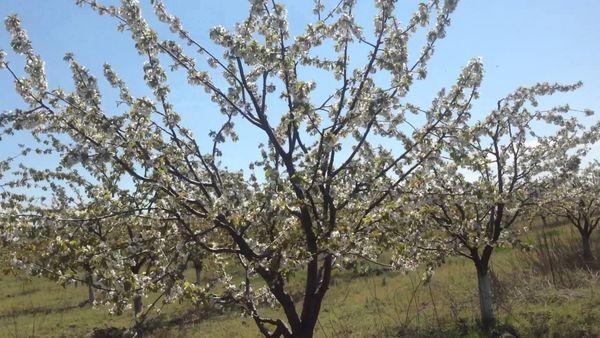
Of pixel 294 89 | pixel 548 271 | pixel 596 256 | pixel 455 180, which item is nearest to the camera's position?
pixel 294 89

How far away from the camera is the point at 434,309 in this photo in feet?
41.3

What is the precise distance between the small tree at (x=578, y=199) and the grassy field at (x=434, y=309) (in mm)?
1146

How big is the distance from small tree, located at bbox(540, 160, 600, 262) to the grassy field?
1.15m

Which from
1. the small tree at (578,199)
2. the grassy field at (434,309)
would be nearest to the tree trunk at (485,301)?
the grassy field at (434,309)

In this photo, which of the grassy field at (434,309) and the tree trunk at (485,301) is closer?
the tree trunk at (485,301)

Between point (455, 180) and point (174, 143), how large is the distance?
7207mm

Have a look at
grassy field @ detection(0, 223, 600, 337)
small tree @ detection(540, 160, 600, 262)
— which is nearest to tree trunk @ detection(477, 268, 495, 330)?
grassy field @ detection(0, 223, 600, 337)

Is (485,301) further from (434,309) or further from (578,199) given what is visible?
(578,199)

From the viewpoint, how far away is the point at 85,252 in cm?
491

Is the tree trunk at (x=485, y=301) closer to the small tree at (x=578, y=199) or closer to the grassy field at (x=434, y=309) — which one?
the grassy field at (x=434, y=309)

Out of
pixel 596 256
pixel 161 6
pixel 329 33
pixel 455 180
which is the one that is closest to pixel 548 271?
pixel 596 256

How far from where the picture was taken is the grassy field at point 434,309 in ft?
39.5

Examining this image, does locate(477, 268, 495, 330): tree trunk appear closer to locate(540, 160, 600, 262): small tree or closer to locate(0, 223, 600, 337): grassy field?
locate(0, 223, 600, 337): grassy field

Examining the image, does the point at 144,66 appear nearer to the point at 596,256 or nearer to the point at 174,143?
the point at 174,143
